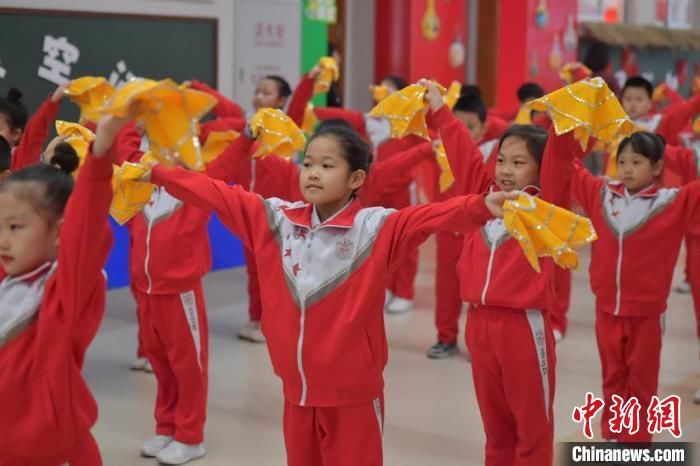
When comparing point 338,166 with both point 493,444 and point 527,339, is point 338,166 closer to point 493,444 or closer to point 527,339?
point 527,339

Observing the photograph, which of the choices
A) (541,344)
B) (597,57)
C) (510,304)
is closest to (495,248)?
(510,304)

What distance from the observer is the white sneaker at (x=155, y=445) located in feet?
12.1

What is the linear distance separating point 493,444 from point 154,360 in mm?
1297

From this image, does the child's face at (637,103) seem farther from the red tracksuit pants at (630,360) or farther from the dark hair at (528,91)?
the red tracksuit pants at (630,360)

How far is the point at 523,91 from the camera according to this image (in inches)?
271

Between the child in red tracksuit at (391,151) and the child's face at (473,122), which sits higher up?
the child's face at (473,122)

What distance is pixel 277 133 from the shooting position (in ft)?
10.9

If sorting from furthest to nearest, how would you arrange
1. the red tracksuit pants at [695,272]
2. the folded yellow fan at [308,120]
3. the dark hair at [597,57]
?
the dark hair at [597,57]
the folded yellow fan at [308,120]
the red tracksuit pants at [695,272]

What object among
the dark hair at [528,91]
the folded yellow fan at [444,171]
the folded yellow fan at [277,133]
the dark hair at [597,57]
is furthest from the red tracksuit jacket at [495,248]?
the dark hair at [597,57]

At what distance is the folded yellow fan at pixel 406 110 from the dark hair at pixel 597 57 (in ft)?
24.3

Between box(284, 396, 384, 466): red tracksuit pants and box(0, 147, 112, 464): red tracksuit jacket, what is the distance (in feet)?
2.09

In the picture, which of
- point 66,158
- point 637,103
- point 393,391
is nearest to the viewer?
point 66,158

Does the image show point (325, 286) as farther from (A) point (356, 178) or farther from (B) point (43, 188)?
(B) point (43, 188)

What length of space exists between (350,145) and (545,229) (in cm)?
65
